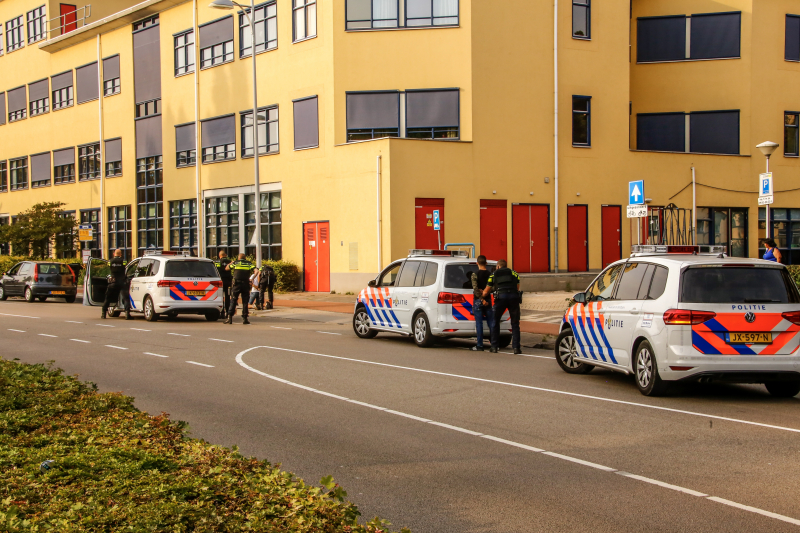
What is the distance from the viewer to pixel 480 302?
52.7ft

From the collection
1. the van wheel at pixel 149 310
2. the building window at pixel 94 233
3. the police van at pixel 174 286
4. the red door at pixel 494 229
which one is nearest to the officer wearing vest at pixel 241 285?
the police van at pixel 174 286

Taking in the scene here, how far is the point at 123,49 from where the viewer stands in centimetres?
4547

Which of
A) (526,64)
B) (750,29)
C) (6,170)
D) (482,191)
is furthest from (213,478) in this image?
(6,170)

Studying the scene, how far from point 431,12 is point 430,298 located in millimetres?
18254

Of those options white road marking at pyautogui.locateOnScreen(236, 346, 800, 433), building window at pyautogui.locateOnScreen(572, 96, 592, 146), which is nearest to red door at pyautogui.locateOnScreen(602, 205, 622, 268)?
building window at pyautogui.locateOnScreen(572, 96, 592, 146)

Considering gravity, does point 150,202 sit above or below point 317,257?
above

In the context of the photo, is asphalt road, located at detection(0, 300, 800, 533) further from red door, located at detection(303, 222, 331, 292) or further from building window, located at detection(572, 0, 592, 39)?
building window, located at detection(572, 0, 592, 39)

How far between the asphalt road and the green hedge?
1061 mm

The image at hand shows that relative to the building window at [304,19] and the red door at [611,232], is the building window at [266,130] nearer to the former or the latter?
the building window at [304,19]

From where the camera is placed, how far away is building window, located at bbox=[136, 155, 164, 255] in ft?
143

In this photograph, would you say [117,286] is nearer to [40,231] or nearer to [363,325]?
[363,325]

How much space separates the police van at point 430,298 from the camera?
16328 mm

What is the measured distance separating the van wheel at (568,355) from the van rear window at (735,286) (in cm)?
282

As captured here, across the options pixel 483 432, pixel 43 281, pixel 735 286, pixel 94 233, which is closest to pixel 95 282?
pixel 43 281
